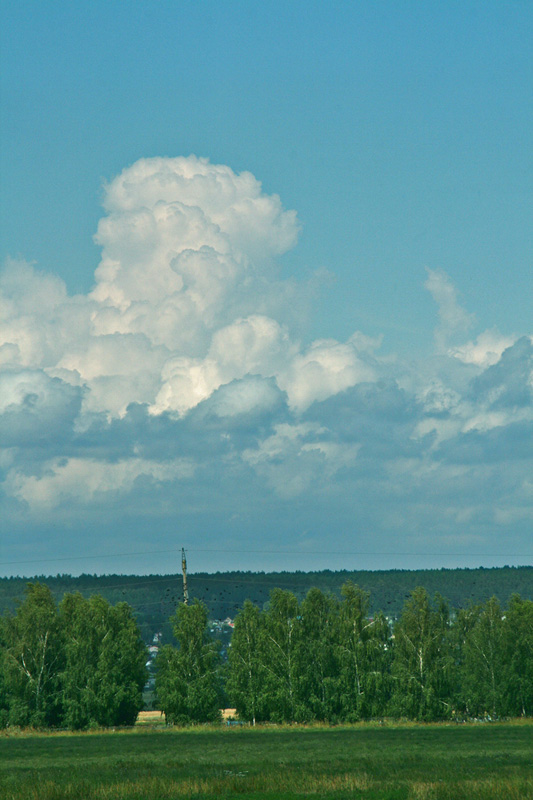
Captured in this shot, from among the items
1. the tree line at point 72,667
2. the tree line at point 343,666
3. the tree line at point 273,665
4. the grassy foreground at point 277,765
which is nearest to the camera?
the grassy foreground at point 277,765

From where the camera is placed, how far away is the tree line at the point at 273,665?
103188 mm

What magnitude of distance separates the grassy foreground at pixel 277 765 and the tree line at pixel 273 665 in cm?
1468

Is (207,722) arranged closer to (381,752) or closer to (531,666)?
(531,666)

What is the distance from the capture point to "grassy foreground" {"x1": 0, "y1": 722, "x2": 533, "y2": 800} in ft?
125

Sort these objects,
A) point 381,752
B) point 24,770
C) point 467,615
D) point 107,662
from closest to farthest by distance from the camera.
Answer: point 24,770
point 381,752
point 107,662
point 467,615

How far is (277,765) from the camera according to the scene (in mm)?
50500

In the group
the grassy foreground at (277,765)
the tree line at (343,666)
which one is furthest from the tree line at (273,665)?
the grassy foreground at (277,765)

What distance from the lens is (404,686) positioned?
341ft

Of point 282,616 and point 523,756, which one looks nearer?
point 523,756

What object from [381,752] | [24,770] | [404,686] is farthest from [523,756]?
[404,686]

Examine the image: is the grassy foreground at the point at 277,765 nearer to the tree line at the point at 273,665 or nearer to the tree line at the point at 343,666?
the tree line at the point at 273,665

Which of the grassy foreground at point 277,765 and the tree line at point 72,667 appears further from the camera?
the tree line at point 72,667

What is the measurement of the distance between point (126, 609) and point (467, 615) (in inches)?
1857

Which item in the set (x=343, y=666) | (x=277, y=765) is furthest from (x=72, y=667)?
(x=277, y=765)
